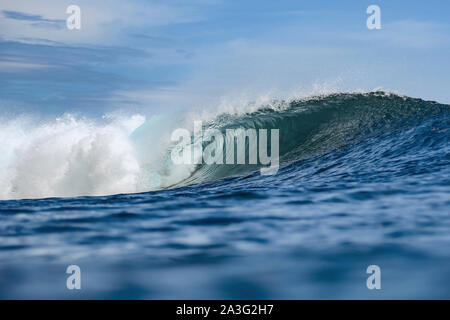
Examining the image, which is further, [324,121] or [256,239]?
[324,121]

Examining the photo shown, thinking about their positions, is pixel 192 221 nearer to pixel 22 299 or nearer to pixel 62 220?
pixel 62 220

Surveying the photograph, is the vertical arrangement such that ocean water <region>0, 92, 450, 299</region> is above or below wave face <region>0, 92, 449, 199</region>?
below

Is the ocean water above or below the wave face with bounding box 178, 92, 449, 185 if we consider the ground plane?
below

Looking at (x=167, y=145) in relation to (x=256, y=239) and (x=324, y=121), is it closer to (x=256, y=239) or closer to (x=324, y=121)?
(x=324, y=121)

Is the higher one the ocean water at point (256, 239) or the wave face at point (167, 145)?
the wave face at point (167, 145)

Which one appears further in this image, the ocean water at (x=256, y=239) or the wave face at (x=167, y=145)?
the wave face at (x=167, y=145)

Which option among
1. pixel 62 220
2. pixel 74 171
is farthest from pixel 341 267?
pixel 74 171

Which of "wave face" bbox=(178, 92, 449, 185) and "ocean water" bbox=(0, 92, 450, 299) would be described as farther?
"wave face" bbox=(178, 92, 449, 185)

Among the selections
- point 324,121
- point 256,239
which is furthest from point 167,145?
point 256,239

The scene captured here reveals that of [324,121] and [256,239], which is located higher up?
[324,121]

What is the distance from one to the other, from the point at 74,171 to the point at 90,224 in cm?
1141

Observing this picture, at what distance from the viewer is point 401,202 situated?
19.7 ft

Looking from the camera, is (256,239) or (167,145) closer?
(256,239)
